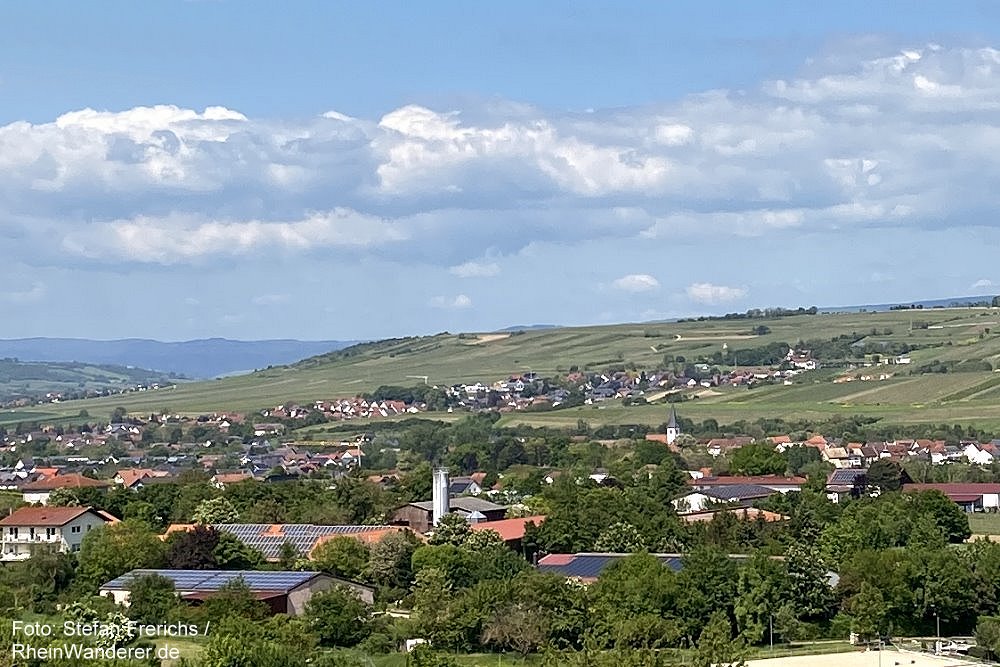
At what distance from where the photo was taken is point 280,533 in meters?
56.0

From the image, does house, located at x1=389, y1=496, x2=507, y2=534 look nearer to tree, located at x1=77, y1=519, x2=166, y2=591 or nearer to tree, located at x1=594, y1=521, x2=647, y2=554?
tree, located at x1=594, y1=521, x2=647, y2=554

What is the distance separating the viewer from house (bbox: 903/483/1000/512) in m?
73.1

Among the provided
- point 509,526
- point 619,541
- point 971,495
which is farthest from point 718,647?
point 971,495

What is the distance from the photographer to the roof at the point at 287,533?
5316 centimetres

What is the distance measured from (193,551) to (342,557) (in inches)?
162

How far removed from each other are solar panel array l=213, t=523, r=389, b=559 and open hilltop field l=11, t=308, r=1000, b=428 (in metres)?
60.2

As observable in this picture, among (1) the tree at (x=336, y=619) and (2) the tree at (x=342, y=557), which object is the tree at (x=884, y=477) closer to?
(2) the tree at (x=342, y=557)

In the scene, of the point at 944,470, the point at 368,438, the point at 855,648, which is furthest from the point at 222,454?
the point at 855,648

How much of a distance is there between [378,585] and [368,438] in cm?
7074

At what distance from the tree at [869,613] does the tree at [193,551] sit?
57.5ft

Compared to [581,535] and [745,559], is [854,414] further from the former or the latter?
[745,559]

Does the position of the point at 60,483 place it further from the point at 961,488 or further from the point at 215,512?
the point at 961,488

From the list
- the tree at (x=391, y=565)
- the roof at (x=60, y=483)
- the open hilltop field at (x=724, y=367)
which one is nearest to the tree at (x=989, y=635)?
the tree at (x=391, y=565)

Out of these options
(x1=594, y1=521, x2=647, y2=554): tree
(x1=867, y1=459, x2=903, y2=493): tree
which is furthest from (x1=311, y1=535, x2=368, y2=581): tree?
(x1=867, y1=459, x2=903, y2=493): tree
